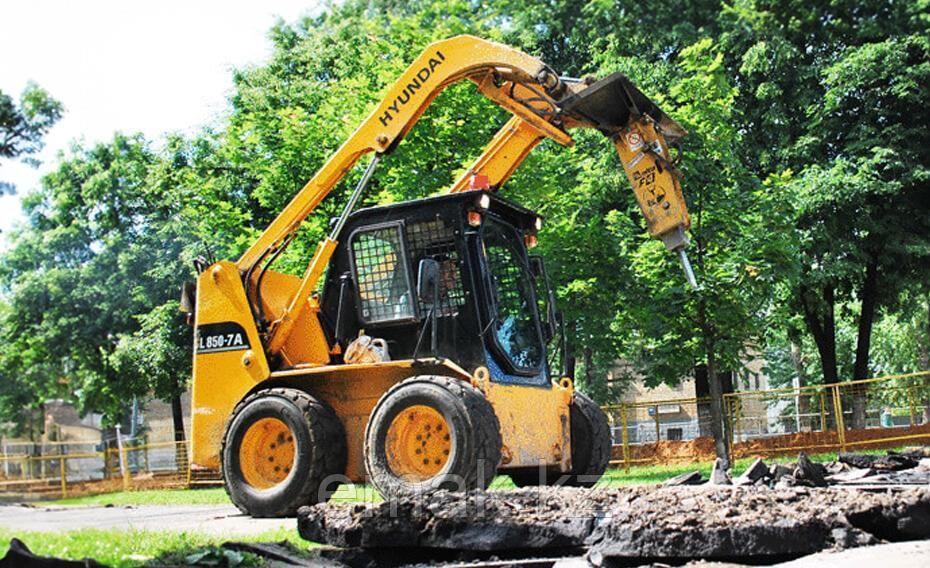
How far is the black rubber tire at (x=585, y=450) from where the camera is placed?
11906 mm

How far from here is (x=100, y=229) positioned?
3117cm

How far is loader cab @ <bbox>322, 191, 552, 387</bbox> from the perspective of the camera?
36.2 feet

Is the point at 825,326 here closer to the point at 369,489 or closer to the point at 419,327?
the point at 369,489

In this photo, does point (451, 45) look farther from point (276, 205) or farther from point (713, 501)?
point (276, 205)

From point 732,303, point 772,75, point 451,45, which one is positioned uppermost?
point 772,75

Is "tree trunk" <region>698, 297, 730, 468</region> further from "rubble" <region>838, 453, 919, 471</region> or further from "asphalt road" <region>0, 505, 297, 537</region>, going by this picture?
"asphalt road" <region>0, 505, 297, 537</region>

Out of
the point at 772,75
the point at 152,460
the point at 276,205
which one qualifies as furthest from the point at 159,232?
the point at 772,75

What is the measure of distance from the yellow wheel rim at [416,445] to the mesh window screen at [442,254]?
4.61 ft

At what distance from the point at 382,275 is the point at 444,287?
0.78 meters

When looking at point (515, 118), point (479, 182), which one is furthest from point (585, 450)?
point (515, 118)

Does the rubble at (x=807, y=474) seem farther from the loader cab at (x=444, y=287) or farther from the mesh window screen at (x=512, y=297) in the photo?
the mesh window screen at (x=512, y=297)

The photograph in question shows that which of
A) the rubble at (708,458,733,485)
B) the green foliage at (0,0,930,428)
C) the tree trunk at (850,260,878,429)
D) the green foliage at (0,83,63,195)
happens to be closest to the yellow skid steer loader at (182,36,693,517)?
the rubble at (708,458,733,485)

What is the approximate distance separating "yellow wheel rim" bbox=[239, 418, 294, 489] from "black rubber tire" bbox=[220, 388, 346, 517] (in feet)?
0.23

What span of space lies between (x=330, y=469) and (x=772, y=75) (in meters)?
19.6
